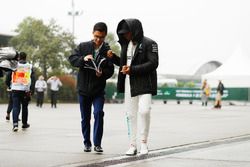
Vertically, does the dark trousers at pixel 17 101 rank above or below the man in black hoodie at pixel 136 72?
below

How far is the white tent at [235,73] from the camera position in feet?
148

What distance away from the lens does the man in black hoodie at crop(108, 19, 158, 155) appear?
334 inches

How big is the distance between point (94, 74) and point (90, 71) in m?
0.08

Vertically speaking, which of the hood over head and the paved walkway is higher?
the hood over head

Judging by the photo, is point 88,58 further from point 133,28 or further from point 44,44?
point 44,44

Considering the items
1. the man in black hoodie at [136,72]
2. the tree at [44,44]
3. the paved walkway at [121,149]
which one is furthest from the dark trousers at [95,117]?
the tree at [44,44]

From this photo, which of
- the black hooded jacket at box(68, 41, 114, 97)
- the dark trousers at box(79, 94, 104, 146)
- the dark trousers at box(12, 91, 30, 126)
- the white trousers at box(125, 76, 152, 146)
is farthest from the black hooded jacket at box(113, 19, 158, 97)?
the dark trousers at box(12, 91, 30, 126)

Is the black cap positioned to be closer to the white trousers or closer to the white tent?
the white trousers

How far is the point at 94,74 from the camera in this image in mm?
8836

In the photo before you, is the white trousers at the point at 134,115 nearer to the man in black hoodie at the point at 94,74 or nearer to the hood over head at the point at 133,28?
the man in black hoodie at the point at 94,74

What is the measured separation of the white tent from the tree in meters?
11.2

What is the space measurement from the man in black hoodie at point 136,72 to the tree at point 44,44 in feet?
127

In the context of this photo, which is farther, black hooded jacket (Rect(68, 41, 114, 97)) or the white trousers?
black hooded jacket (Rect(68, 41, 114, 97))

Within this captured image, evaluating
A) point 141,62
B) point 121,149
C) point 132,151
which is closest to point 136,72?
point 141,62
